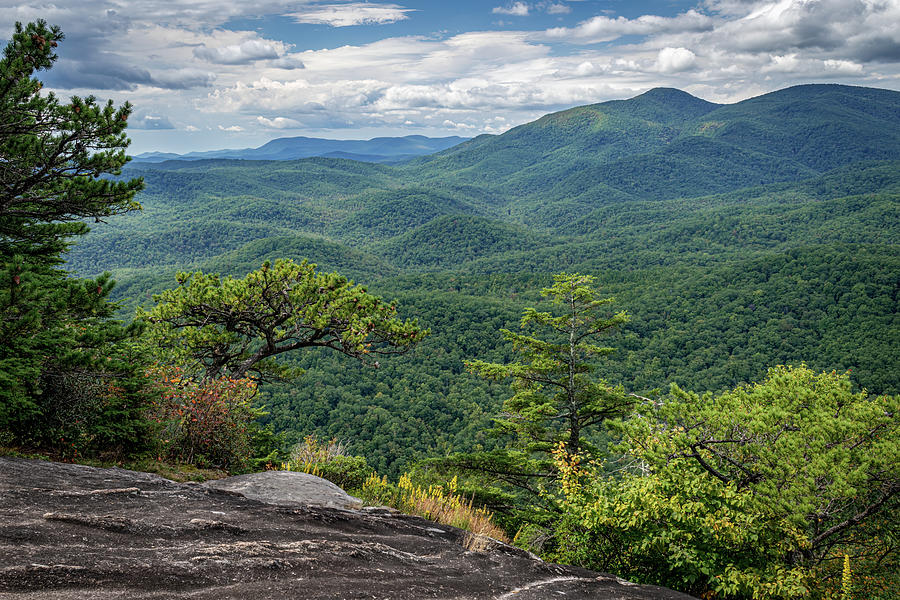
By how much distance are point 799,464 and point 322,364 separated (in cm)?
7978

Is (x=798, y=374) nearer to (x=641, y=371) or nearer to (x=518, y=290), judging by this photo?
(x=641, y=371)

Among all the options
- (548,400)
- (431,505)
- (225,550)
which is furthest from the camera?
(548,400)

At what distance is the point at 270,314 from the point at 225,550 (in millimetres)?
9132

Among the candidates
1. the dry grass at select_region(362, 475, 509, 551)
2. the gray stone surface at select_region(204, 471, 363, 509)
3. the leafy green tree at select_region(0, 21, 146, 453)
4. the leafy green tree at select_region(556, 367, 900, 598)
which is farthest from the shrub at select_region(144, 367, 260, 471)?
the leafy green tree at select_region(556, 367, 900, 598)

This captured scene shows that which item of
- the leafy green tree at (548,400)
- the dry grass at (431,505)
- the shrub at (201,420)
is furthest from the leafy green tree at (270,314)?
the leafy green tree at (548,400)

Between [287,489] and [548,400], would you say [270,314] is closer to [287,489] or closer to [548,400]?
[287,489]

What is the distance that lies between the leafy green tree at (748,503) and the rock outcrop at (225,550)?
142 centimetres

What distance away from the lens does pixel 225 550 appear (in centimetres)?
500

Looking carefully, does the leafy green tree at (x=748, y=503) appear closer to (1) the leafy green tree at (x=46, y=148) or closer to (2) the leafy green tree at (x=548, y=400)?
(2) the leafy green tree at (x=548, y=400)

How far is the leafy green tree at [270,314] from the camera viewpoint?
12.6 meters

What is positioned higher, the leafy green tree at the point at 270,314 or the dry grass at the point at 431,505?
the leafy green tree at the point at 270,314

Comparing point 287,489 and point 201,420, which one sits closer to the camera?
point 287,489

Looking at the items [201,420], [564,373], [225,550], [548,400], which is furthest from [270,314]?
[564,373]

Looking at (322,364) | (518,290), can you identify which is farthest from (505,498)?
(518,290)
